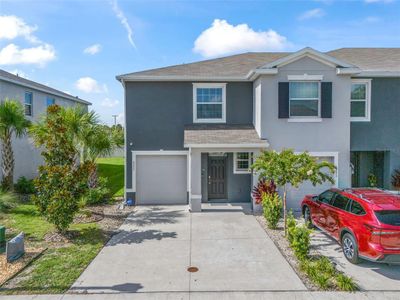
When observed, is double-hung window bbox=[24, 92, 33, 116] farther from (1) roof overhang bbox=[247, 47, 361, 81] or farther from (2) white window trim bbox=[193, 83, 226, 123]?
(1) roof overhang bbox=[247, 47, 361, 81]

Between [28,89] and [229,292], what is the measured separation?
61.2 feet

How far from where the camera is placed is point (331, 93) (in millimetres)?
11992

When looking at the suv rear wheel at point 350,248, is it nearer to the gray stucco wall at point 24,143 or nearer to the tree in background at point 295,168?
the tree in background at point 295,168

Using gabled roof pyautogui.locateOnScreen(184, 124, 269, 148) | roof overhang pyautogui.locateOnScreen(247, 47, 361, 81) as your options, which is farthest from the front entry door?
roof overhang pyautogui.locateOnScreen(247, 47, 361, 81)

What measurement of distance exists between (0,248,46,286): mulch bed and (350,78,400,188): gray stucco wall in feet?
43.7

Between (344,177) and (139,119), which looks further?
(139,119)

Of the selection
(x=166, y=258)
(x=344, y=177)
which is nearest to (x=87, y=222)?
(x=166, y=258)

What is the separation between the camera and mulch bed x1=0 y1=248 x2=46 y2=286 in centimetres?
636

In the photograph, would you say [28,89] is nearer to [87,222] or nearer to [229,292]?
[87,222]

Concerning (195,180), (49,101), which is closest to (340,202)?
(195,180)

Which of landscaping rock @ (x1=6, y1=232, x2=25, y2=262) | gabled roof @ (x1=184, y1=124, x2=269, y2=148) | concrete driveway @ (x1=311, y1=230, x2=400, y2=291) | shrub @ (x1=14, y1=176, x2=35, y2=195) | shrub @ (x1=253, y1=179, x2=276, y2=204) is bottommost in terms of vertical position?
concrete driveway @ (x1=311, y1=230, x2=400, y2=291)

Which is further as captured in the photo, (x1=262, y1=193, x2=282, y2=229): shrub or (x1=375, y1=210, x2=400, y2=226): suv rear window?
(x1=262, y1=193, x2=282, y2=229): shrub

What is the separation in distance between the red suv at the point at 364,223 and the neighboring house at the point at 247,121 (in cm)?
438

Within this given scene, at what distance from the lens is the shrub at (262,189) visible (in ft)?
38.1
